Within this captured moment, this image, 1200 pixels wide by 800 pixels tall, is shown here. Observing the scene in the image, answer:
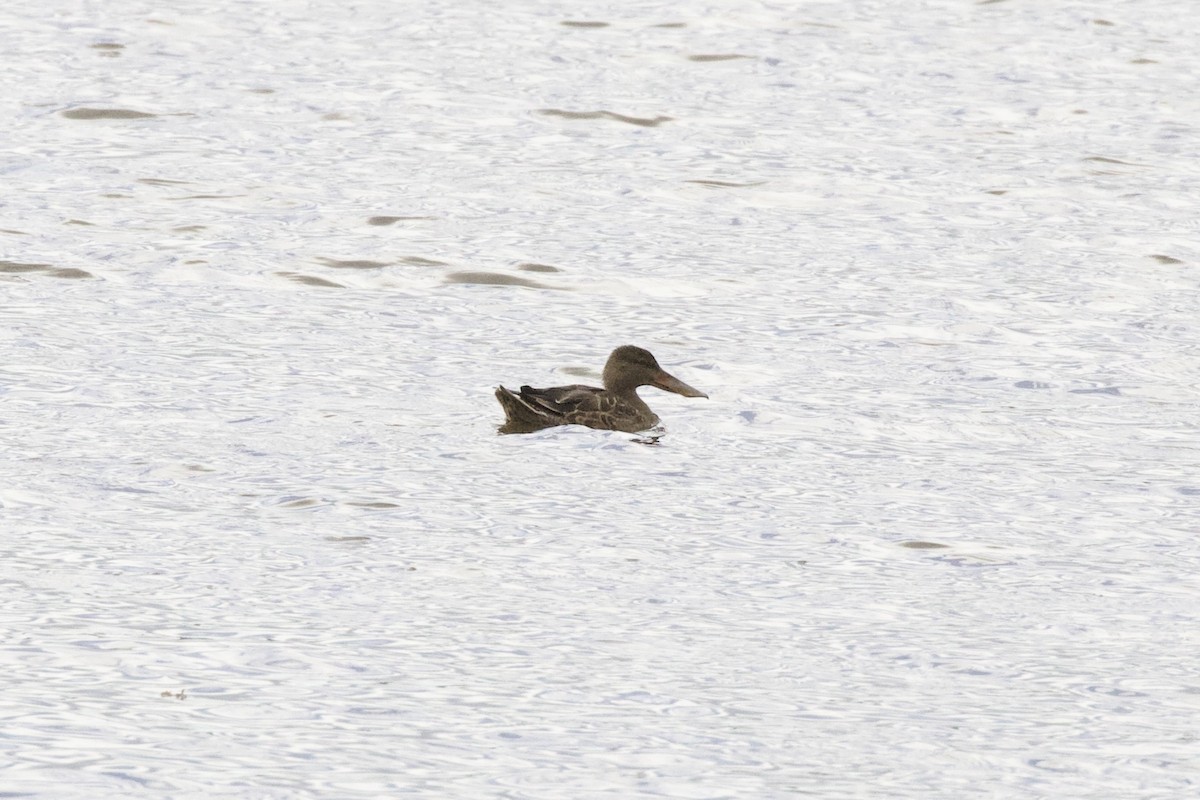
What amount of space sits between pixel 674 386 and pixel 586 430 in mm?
682

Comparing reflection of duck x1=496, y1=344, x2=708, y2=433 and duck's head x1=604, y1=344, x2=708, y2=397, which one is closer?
reflection of duck x1=496, y1=344, x2=708, y2=433

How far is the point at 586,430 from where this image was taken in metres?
11.9

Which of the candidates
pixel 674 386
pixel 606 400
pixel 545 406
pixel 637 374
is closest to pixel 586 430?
pixel 606 400

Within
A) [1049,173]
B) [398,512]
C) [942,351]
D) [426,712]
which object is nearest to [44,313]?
[398,512]

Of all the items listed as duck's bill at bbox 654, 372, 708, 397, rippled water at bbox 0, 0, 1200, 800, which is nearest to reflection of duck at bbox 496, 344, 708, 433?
duck's bill at bbox 654, 372, 708, 397

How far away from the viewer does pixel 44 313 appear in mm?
13562

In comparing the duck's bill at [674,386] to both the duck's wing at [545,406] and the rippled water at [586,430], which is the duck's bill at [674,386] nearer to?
the rippled water at [586,430]

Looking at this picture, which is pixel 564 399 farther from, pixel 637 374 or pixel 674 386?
pixel 674 386

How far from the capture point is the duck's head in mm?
12203

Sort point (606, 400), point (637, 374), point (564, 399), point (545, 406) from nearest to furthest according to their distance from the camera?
1. point (545, 406)
2. point (564, 399)
3. point (606, 400)
4. point (637, 374)

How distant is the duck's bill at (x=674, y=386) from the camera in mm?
12258

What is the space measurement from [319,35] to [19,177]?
619 cm

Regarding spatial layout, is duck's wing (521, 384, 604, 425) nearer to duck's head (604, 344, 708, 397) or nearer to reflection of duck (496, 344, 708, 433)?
reflection of duck (496, 344, 708, 433)

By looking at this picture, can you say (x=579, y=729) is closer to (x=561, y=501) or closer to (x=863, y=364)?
(x=561, y=501)
